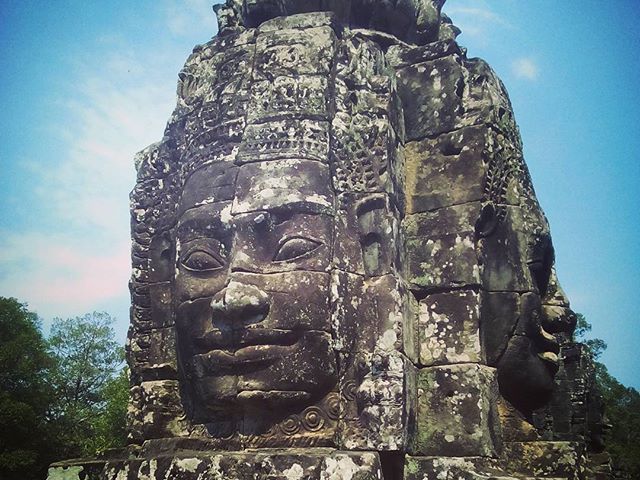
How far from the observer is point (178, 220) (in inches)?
197

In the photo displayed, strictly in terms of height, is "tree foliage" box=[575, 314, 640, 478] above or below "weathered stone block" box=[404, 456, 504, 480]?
above

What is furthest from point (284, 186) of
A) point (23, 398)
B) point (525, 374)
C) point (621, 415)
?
point (621, 415)

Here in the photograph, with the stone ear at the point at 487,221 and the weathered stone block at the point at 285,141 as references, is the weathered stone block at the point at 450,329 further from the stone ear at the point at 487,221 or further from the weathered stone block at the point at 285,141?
the weathered stone block at the point at 285,141

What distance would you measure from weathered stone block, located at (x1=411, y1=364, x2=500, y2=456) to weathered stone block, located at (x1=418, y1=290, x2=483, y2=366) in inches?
3.3

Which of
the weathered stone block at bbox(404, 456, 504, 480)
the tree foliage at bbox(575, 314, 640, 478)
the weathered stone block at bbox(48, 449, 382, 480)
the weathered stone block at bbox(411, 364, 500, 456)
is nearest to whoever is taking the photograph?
the weathered stone block at bbox(48, 449, 382, 480)

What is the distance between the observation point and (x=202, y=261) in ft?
15.3

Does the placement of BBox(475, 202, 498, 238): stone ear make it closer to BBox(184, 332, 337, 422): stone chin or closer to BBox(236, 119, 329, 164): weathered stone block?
BBox(236, 119, 329, 164): weathered stone block

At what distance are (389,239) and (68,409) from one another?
2700 cm

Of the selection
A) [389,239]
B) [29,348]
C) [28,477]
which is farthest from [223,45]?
[29,348]

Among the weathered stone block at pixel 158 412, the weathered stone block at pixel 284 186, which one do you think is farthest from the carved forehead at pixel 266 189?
the weathered stone block at pixel 158 412

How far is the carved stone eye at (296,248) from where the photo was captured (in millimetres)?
4477

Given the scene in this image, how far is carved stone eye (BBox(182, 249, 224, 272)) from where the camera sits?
4.62 metres

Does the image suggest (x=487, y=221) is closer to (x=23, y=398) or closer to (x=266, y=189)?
(x=266, y=189)

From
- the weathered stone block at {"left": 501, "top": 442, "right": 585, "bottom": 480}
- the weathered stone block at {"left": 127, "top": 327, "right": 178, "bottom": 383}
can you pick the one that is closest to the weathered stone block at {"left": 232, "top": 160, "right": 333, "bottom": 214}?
the weathered stone block at {"left": 127, "top": 327, "right": 178, "bottom": 383}
